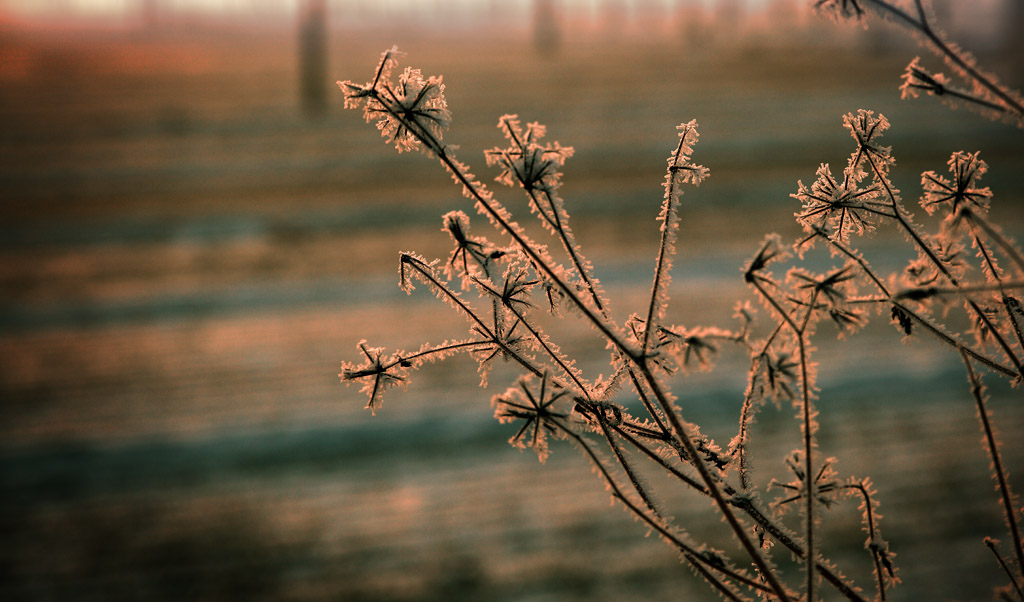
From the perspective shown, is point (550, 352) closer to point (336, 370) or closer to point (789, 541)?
point (789, 541)

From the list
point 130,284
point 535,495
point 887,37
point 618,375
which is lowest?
point 535,495

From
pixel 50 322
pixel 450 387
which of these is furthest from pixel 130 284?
pixel 450 387

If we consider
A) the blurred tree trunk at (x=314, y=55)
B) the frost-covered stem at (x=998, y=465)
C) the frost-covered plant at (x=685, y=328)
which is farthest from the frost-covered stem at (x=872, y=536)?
the blurred tree trunk at (x=314, y=55)

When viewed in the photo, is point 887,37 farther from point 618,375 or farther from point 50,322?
point 618,375

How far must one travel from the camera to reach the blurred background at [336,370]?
130 inches

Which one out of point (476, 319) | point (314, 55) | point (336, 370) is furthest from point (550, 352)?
point (314, 55)

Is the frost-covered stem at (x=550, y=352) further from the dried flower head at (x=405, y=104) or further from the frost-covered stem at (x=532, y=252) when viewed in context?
the dried flower head at (x=405, y=104)

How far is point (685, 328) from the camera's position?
2.07ft

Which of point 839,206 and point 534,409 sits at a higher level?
point 839,206

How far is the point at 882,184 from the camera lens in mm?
694

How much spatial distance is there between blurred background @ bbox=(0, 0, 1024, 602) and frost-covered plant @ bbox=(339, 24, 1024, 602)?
23 cm

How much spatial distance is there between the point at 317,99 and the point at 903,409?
11.5 meters

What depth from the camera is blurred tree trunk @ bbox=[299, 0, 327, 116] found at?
471 inches

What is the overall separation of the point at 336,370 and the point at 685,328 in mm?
4498
